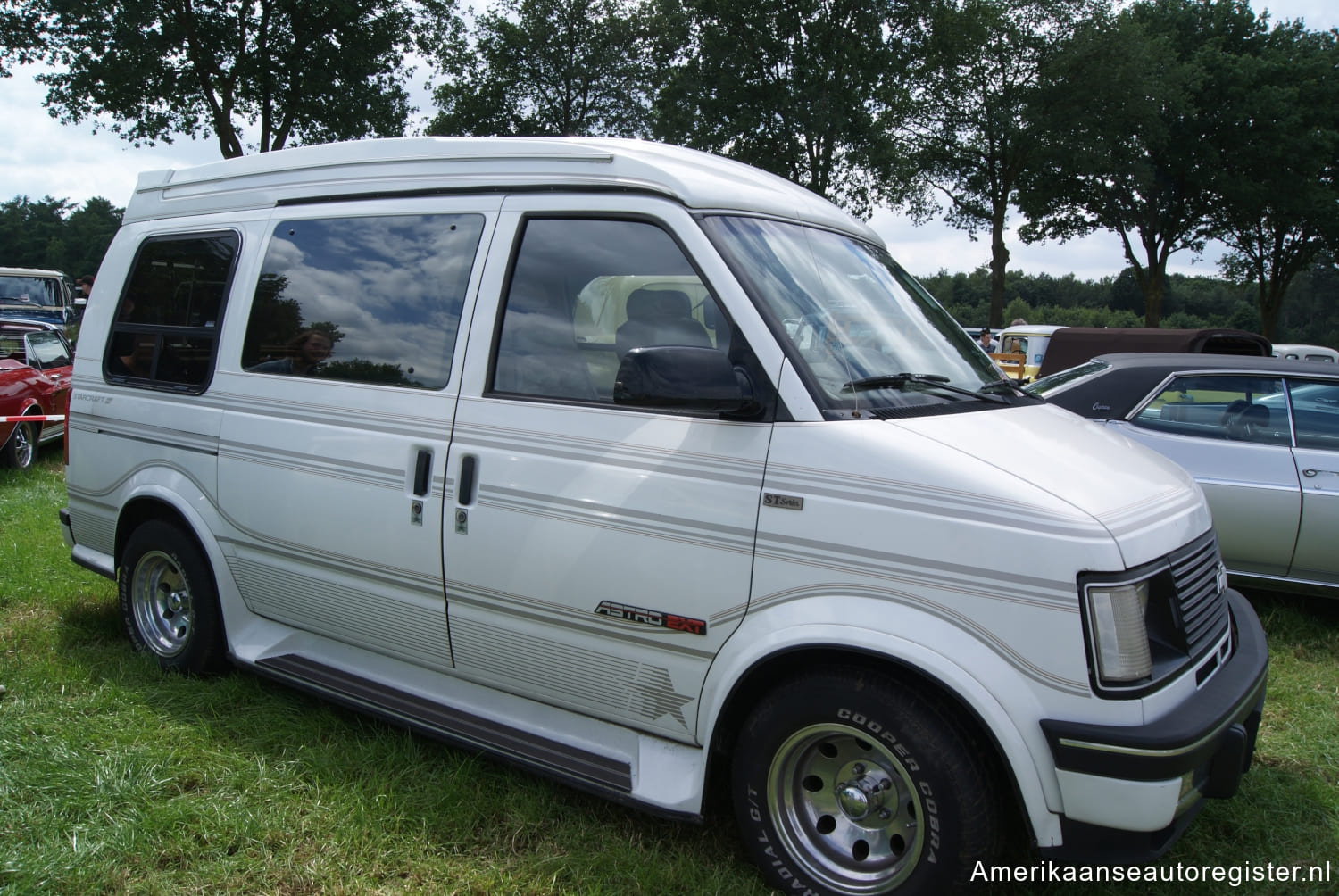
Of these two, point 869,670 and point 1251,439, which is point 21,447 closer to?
point 869,670

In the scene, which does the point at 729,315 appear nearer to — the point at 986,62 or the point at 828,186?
the point at 828,186

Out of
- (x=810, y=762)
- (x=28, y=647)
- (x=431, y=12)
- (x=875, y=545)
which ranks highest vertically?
(x=431, y=12)

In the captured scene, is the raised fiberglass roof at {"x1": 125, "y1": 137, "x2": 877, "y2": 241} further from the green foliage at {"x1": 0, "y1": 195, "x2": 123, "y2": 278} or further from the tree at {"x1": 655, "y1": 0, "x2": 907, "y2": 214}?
the green foliage at {"x1": 0, "y1": 195, "x2": 123, "y2": 278}

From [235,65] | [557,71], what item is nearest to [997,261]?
[557,71]

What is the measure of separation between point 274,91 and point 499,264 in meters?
22.1

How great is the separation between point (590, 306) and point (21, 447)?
9.70 metres

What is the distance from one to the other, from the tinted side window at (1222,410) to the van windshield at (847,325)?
3.09m

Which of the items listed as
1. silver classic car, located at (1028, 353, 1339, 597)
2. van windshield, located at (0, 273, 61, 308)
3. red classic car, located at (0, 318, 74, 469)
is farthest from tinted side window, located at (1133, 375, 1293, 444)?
van windshield, located at (0, 273, 61, 308)

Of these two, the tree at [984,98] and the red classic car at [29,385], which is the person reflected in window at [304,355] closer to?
the red classic car at [29,385]

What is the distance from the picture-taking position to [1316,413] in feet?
18.2

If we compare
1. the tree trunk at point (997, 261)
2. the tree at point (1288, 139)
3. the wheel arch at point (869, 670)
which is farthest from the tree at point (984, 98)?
the wheel arch at point (869, 670)

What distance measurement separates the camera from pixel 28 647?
15.9 feet

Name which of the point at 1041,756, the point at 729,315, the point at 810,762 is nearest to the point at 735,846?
the point at 810,762

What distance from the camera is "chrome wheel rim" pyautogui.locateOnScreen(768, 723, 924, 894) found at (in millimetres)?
2580
